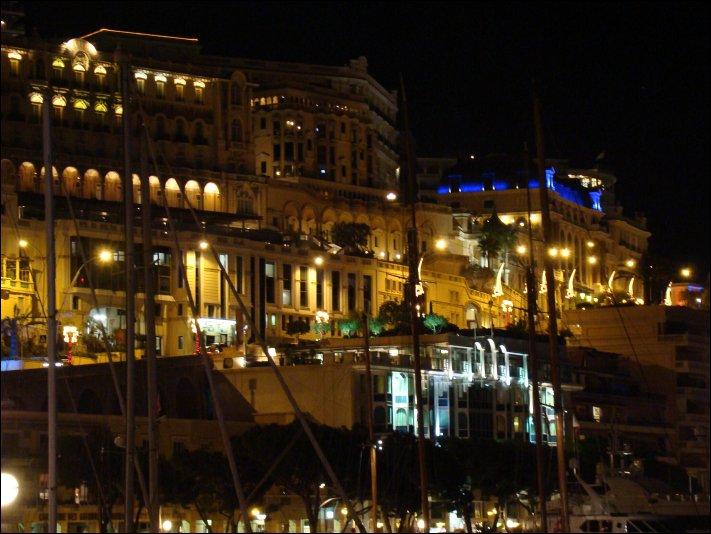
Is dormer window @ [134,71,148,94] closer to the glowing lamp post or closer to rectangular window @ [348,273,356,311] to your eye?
rectangular window @ [348,273,356,311]

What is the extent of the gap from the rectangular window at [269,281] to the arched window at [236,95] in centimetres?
1994

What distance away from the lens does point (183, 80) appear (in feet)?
474

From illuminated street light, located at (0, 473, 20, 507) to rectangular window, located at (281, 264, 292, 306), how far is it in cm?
9964

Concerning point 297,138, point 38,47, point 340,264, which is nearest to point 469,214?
point 297,138

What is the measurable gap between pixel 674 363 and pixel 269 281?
34311 millimetres

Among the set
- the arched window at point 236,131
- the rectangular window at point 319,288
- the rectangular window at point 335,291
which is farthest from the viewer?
the arched window at point 236,131

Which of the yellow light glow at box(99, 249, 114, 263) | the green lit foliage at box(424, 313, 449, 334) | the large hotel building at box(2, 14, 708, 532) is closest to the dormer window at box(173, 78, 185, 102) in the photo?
the large hotel building at box(2, 14, 708, 532)

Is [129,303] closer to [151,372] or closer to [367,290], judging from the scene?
[151,372]

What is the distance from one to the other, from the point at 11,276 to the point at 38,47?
1218 inches

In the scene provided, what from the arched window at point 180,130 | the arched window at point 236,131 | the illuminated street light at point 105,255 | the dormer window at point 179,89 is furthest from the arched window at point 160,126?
the illuminated street light at point 105,255

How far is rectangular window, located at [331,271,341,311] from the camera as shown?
456 feet

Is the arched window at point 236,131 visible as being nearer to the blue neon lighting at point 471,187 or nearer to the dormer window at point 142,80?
the dormer window at point 142,80

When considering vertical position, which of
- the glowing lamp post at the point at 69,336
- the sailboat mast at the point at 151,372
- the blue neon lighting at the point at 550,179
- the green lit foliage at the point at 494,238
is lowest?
the sailboat mast at the point at 151,372

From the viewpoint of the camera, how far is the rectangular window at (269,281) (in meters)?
133
